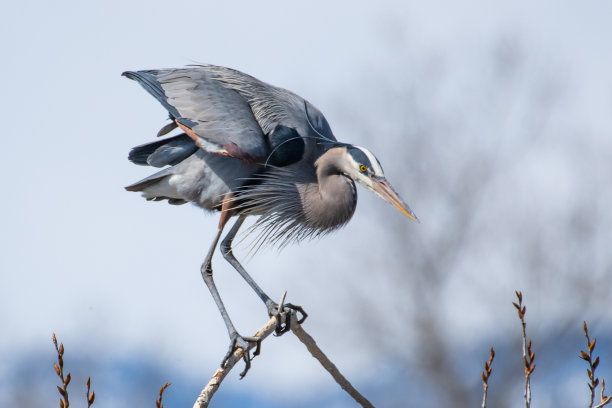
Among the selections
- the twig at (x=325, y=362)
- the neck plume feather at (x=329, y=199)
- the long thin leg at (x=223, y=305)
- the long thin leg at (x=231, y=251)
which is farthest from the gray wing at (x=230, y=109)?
the twig at (x=325, y=362)

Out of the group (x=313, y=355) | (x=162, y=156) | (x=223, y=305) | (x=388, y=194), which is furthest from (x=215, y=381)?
(x=162, y=156)

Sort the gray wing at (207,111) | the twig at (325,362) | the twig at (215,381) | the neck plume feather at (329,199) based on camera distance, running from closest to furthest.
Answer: the twig at (215,381), the twig at (325,362), the gray wing at (207,111), the neck plume feather at (329,199)

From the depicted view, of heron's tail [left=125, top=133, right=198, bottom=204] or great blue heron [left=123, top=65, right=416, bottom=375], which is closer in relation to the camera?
great blue heron [left=123, top=65, right=416, bottom=375]

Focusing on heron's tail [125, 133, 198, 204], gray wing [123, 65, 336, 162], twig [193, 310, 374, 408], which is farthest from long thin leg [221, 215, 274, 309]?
twig [193, 310, 374, 408]

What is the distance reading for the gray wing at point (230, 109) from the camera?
441 cm

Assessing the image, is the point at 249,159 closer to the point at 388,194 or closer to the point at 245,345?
the point at 388,194

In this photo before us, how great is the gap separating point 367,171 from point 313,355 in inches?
45.9

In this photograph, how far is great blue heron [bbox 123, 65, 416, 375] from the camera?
4453 mm

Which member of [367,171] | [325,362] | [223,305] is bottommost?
[325,362]

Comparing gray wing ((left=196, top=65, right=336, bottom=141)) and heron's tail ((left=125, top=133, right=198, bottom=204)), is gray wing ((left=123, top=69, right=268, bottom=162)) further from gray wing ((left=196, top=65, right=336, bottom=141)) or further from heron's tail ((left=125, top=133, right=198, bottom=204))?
heron's tail ((left=125, top=133, right=198, bottom=204))

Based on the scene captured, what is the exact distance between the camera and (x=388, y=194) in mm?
4324

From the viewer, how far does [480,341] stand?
1439 cm

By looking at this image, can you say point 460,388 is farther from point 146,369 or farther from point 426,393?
point 146,369

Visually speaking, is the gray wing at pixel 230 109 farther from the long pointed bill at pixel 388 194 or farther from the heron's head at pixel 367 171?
the long pointed bill at pixel 388 194
